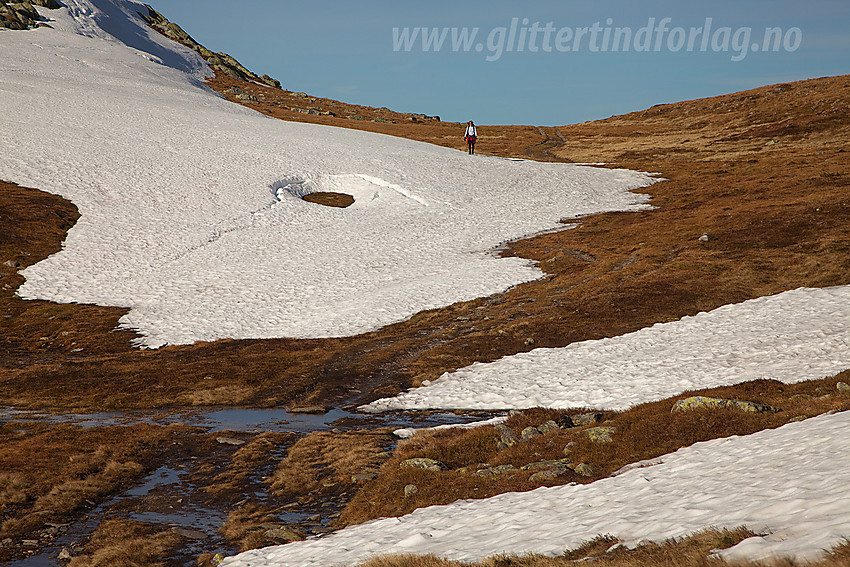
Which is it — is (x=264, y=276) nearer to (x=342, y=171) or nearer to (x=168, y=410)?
(x=168, y=410)

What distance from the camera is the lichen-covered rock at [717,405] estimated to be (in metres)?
19.1

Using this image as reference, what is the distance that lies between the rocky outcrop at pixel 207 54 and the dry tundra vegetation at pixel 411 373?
→ 10483 centimetres

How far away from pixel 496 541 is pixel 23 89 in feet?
317

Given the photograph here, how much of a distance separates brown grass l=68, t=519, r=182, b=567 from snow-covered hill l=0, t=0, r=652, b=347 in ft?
72.1

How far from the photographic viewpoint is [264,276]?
48.1 meters

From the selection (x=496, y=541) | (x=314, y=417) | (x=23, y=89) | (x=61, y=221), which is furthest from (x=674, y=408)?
(x=23, y=89)

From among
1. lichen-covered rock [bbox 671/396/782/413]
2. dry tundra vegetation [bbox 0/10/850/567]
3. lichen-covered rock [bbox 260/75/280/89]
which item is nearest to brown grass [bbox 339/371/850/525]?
dry tundra vegetation [bbox 0/10/850/567]

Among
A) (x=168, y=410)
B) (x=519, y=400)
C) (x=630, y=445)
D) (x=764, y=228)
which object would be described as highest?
(x=764, y=228)

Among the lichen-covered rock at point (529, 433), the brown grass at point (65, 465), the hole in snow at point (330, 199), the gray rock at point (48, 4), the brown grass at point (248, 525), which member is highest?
the gray rock at point (48, 4)

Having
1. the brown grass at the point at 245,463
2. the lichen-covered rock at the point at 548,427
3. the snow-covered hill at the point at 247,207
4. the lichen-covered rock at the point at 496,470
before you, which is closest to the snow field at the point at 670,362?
the lichen-covered rock at the point at 548,427

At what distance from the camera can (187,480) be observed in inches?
842

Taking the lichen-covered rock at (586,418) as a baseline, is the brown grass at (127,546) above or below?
below

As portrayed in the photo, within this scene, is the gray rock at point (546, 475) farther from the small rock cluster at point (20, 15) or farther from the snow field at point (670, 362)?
the small rock cluster at point (20, 15)

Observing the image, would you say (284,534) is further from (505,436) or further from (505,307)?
(505,307)
